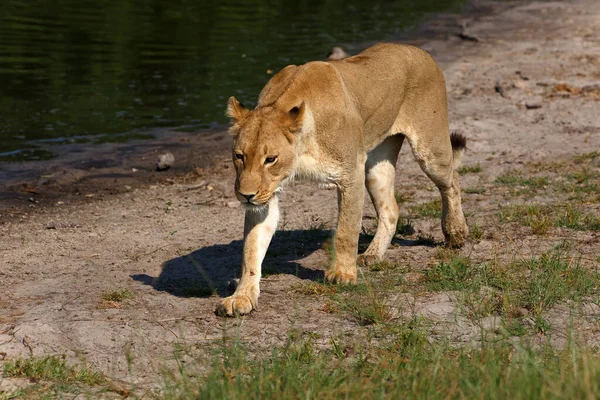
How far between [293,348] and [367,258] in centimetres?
207

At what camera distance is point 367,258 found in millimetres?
6484

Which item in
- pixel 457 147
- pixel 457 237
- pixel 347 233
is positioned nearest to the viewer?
pixel 347 233

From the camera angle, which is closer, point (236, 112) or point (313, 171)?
point (236, 112)

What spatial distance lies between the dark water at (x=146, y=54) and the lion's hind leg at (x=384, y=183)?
4937mm

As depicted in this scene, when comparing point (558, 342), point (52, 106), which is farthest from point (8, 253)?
point (52, 106)

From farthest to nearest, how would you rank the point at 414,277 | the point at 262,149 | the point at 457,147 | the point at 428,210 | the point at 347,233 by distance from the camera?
the point at 428,210 → the point at 457,147 → the point at 414,277 → the point at 347,233 → the point at 262,149

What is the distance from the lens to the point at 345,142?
18.6 ft

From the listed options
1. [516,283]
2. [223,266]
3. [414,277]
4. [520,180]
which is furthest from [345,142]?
[520,180]

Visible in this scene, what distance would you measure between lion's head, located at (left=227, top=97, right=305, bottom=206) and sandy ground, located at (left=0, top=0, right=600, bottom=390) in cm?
56

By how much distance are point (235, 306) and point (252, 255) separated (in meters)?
0.39

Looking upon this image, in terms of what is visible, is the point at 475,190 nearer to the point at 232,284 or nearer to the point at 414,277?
the point at 414,277

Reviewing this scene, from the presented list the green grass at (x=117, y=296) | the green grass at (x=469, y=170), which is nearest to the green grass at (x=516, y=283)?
the green grass at (x=117, y=296)

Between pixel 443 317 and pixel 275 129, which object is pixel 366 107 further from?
pixel 443 317

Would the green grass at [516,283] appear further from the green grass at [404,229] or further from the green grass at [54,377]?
the green grass at [54,377]
